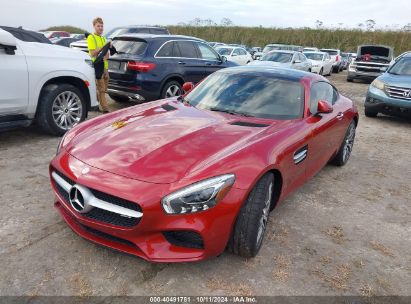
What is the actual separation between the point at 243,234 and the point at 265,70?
235 cm

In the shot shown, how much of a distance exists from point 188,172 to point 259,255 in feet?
3.34

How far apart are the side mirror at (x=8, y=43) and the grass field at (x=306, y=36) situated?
37907mm

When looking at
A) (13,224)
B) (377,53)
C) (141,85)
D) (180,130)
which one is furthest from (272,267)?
(377,53)

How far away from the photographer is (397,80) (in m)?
8.73

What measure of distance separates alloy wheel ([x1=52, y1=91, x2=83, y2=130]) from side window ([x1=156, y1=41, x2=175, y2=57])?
2.56m

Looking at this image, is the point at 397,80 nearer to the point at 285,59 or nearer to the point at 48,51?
the point at 285,59

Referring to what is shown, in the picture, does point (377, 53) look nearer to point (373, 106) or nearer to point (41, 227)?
point (373, 106)

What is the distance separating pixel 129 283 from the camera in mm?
2645

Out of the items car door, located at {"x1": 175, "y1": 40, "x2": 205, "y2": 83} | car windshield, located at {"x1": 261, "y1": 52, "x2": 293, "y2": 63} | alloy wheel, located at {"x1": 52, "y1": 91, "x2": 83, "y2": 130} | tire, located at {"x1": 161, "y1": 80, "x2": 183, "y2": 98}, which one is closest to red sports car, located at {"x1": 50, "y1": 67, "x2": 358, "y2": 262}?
alloy wheel, located at {"x1": 52, "y1": 91, "x2": 83, "y2": 130}

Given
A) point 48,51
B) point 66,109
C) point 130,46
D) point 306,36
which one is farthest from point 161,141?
point 306,36

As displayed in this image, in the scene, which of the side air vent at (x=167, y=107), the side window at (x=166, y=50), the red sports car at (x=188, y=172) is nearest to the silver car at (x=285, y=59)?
the side window at (x=166, y=50)

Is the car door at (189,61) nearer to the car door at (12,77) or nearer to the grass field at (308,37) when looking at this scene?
the car door at (12,77)

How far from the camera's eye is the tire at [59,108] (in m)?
5.65

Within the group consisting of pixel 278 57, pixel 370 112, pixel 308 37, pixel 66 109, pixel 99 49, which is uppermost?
pixel 308 37
